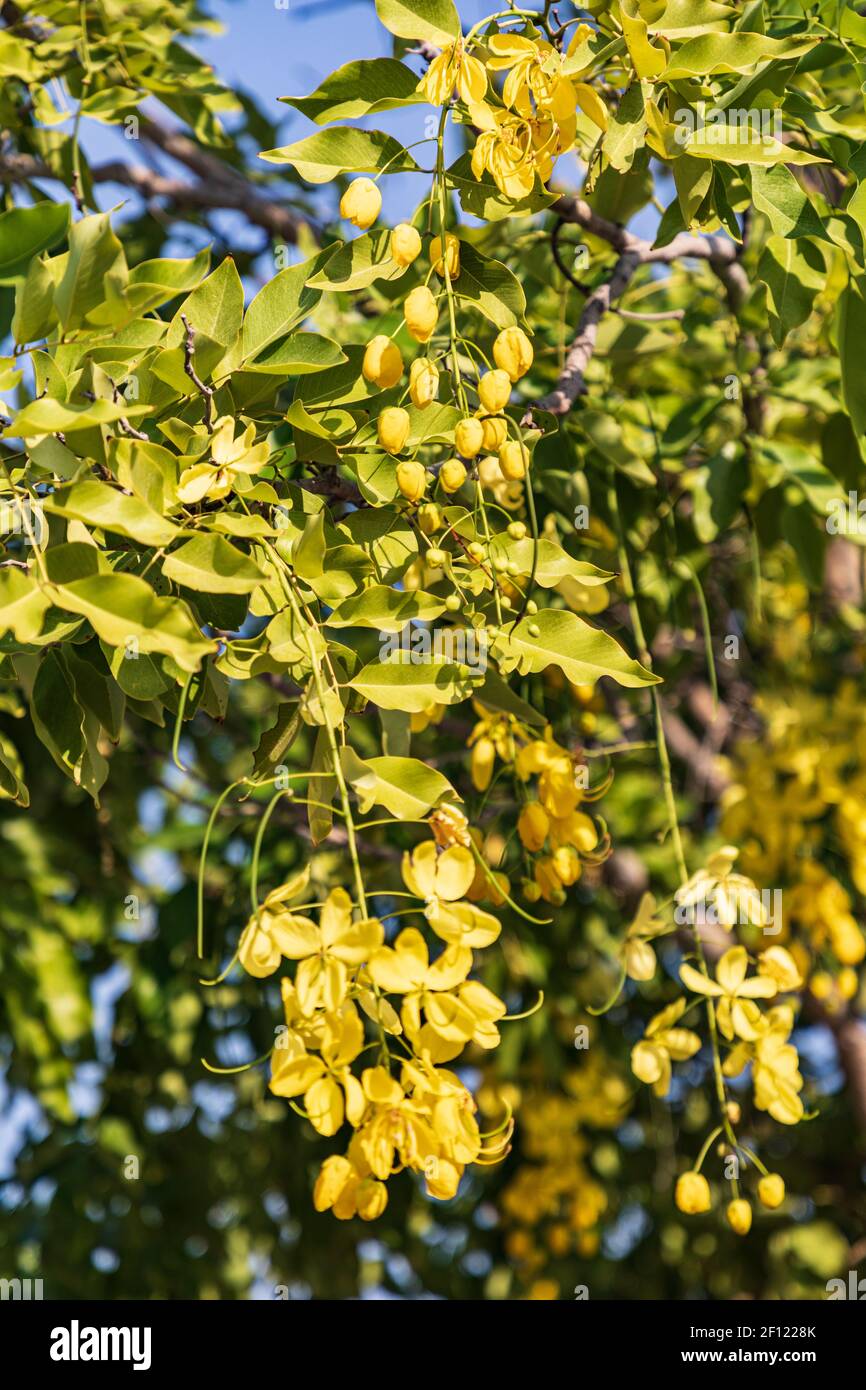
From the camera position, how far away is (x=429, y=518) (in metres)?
0.76

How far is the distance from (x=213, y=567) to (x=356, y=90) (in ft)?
1.10

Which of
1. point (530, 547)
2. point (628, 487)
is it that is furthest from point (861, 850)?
point (530, 547)

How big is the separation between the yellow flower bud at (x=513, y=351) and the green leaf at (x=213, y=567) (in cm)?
22

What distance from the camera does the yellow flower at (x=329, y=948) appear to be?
2.09ft

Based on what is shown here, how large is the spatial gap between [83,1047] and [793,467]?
147cm

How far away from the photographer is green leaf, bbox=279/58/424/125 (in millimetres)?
777

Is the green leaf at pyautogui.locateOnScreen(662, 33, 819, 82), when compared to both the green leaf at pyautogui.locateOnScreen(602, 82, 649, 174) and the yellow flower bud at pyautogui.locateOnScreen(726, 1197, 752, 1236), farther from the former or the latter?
the yellow flower bud at pyautogui.locateOnScreen(726, 1197, 752, 1236)

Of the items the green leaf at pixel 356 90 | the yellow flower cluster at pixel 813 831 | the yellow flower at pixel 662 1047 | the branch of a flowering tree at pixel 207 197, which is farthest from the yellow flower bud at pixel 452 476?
the branch of a flowering tree at pixel 207 197

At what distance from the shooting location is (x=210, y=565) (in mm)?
666

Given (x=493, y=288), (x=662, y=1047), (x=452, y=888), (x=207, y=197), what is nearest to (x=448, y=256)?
(x=493, y=288)

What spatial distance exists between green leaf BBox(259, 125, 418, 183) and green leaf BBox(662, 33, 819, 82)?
0.17m

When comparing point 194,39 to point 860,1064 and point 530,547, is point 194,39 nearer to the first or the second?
point 530,547

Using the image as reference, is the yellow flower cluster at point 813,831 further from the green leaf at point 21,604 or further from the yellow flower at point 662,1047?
the green leaf at point 21,604

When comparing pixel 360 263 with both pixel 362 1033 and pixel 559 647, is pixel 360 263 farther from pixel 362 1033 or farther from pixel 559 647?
pixel 362 1033
